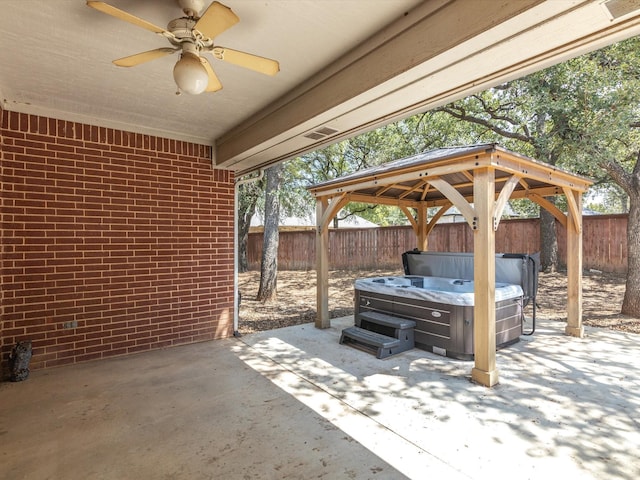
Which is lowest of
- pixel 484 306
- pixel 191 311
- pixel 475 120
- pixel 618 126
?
pixel 191 311

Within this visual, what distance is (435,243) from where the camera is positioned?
36.0ft

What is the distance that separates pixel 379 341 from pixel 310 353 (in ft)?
2.90

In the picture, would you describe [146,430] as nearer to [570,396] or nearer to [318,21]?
[318,21]

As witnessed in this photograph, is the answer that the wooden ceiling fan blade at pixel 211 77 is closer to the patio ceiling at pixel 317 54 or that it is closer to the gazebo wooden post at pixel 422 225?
the patio ceiling at pixel 317 54

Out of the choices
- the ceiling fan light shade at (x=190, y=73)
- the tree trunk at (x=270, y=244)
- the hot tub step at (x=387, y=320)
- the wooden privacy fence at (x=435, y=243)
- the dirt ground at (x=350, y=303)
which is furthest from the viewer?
the wooden privacy fence at (x=435, y=243)

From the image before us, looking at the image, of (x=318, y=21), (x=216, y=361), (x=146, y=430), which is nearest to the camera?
(x=318, y=21)

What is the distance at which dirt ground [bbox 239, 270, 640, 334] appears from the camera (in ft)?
18.1

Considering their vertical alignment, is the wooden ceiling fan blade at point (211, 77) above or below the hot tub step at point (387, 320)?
above

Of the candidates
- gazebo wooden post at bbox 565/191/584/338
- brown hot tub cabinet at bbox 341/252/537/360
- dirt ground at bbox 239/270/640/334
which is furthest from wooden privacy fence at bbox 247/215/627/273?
brown hot tub cabinet at bbox 341/252/537/360

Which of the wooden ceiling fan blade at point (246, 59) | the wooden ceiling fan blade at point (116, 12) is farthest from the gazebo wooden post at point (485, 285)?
the wooden ceiling fan blade at point (116, 12)

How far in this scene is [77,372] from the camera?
11.3 ft

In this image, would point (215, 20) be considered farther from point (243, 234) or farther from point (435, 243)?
point (243, 234)

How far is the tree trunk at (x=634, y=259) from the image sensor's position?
213 inches

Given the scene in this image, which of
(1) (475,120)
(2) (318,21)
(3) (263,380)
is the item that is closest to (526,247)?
(1) (475,120)
